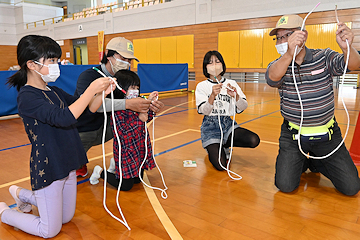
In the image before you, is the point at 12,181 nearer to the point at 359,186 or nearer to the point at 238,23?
the point at 359,186

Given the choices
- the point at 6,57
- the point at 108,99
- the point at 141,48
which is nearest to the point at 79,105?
the point at 108,99

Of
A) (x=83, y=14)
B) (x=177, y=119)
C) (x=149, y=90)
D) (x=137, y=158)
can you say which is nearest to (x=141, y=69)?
(x=149, y=90)

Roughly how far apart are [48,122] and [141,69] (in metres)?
6.28

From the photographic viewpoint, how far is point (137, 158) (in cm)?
229

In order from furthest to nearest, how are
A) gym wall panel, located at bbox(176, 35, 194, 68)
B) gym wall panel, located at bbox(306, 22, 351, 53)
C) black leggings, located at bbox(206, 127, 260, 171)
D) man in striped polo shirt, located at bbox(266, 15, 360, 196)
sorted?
gym wall panel, located at bbox(176, 35, 194, 68)
gym wall panel, located at bbox(306, 22, 351, 53)
black leggings, located at bbox(206, 127, 260, 171)
man in striped polo shirt, located at bbox(266, 15, 360, 196)

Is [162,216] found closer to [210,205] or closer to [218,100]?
[210,205]

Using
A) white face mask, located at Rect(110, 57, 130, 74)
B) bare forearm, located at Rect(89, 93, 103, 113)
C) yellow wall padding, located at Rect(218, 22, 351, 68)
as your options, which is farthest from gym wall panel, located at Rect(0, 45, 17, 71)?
bare forearm, located at Rect(89, 93, 103, 113)

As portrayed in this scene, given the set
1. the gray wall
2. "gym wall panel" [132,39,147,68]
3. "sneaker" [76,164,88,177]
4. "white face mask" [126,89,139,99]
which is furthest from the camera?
"gym wall panel" [132,39,147,68]

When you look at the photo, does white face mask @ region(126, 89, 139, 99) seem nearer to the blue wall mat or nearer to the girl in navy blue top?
the girl in navy blue top

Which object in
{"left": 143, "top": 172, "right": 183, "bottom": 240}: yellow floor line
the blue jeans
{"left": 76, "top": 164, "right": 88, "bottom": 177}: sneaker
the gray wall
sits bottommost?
{"left": 143, "top": 172, "right": 183, "bottom": 240}: yellow floor line

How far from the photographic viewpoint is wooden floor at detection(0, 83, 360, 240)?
1.68 meters

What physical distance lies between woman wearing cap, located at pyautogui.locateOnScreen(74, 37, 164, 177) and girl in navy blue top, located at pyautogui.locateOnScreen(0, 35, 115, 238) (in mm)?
524

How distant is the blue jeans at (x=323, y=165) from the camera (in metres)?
2.12

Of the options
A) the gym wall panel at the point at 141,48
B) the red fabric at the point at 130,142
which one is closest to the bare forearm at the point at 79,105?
the red fabric at the point at 130,142
